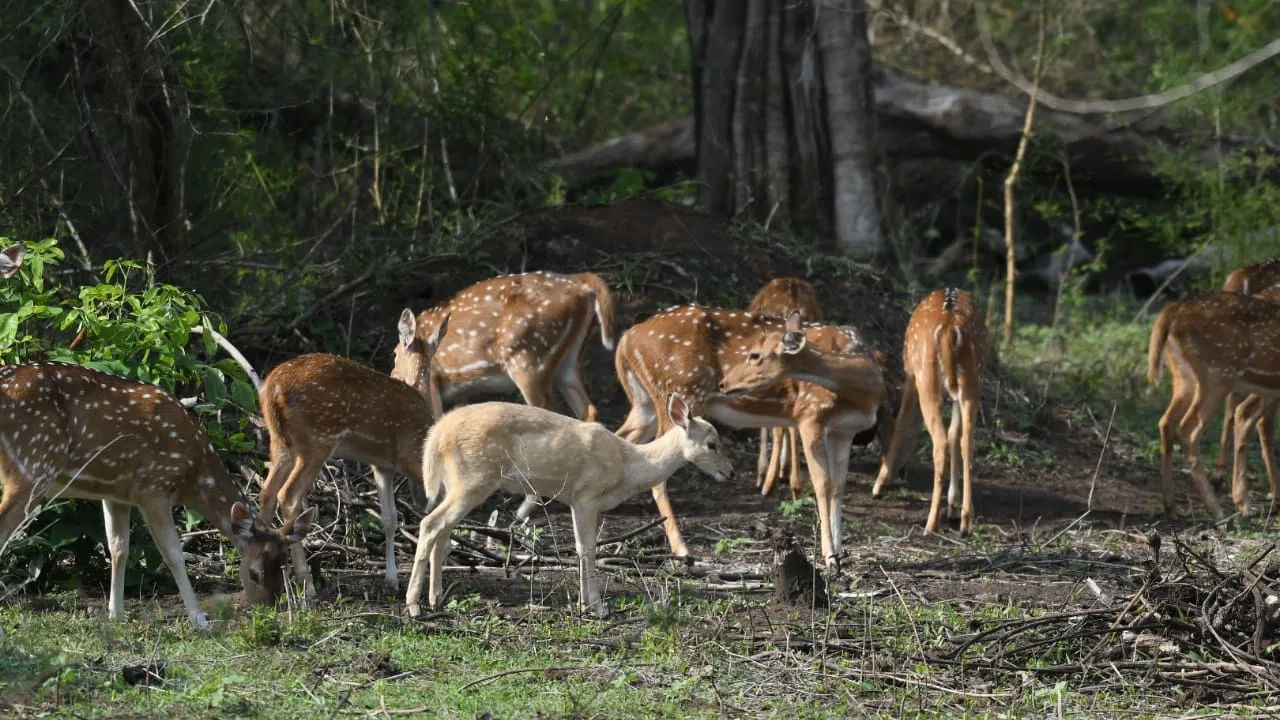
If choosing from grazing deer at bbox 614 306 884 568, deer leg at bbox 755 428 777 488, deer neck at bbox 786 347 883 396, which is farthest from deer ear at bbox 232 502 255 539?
deer leg at bbox 755 428 777 488

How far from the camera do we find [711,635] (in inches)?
302

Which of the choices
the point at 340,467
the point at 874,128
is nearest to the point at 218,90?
the point at 340,467

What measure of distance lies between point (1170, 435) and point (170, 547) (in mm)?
7838

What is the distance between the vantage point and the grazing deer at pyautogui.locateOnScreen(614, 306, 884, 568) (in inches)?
436

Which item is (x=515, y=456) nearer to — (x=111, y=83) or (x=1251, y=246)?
(x=111, y=83)

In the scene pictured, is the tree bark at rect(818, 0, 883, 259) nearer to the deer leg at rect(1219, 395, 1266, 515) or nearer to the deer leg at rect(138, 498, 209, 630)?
the deer leg at rect(1219, 395, 1266, 515)

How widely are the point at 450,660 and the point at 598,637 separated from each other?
77cm

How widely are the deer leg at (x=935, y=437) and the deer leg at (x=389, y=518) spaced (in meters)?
3.79

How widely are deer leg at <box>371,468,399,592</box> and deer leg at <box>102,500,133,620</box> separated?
137 centimetres

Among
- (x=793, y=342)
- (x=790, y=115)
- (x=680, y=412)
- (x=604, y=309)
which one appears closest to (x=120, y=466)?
(x=680, y=412)

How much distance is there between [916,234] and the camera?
21094 mm

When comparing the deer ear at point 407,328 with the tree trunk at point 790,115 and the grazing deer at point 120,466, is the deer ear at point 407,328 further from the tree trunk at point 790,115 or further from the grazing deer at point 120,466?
the tree trunk at point 790,115

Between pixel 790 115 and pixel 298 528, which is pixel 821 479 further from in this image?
pixel 790 115

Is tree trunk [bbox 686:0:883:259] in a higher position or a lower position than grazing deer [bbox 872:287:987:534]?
higher
